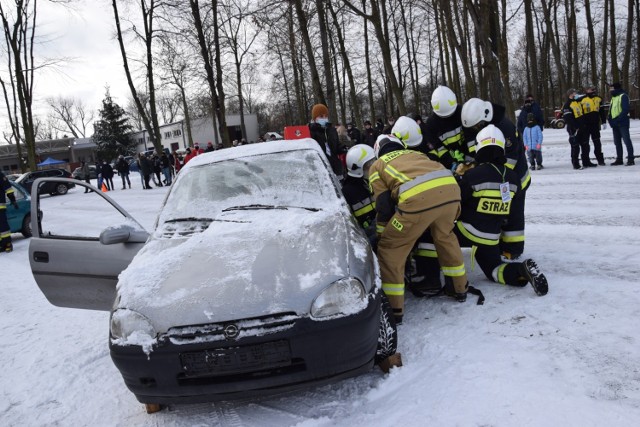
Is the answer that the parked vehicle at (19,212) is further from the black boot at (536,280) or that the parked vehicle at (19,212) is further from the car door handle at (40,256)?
the black boot at (536,280)

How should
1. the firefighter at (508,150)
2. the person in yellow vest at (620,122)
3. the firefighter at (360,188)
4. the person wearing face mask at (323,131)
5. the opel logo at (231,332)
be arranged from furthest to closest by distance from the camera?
the person in yellow vest at (620,122) < the person wearing face mask at (323,131) < the firefighter at (508,150) < the firefighter at (360,188) < the opel logo at (231,332)

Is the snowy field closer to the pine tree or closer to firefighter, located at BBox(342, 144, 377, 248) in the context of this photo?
firefighter, located at BBox(342, 144, 377, 248)

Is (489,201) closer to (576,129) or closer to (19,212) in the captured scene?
(576,129)

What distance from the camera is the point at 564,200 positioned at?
743cm

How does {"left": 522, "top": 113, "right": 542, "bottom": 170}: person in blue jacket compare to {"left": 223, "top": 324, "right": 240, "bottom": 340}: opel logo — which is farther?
{"left": 522, "top": 113, "right": 542, "bottom": 170}: person in blue jacket

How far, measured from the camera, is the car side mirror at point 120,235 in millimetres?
3629

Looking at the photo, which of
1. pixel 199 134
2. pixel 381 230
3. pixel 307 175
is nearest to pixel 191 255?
pixel 307 175

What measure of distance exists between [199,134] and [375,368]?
212ft

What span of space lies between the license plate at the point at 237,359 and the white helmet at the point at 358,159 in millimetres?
2402

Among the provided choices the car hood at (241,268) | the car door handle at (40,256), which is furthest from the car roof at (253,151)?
the car door handle at (40,256)

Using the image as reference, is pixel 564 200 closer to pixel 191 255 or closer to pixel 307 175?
pixel 307 175

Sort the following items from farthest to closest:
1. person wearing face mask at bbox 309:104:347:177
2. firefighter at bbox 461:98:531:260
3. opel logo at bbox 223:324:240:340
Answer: person wearing face mask at bbox 309:104:347:177 < firefighter at bbox 461:98:531:260 < opel logo at bbox 223:324:240:340

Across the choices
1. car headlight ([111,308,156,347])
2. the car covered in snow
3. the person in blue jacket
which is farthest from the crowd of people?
the person in blue jacket

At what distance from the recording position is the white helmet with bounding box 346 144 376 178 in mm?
4469
